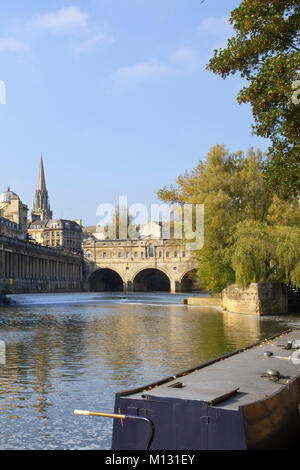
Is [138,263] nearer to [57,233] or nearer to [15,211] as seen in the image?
[15,211]

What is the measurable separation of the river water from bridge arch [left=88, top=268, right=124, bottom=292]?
264 feet

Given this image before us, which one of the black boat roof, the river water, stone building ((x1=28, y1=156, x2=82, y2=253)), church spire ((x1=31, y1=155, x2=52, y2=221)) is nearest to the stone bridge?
stone building ((x1=28, y1=156, x2=82, y2=253))

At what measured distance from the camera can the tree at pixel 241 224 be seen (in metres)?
30.3

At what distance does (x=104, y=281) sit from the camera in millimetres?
115188

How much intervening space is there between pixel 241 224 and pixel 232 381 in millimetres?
26118

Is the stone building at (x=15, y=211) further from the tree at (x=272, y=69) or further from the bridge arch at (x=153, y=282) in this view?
the tree at (x=272, y=69)

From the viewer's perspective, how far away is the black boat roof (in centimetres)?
577

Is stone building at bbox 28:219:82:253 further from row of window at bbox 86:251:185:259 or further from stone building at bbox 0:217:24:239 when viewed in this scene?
row of window at bbox 86:251:185:259

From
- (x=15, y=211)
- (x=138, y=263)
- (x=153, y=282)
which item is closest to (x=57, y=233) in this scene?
(x=15, y=211)

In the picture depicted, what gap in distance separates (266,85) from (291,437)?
378 inches

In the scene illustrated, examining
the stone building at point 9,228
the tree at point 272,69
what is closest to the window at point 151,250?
the stone building at point 9,228

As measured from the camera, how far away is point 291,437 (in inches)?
255

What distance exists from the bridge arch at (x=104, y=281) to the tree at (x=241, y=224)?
67.1m
